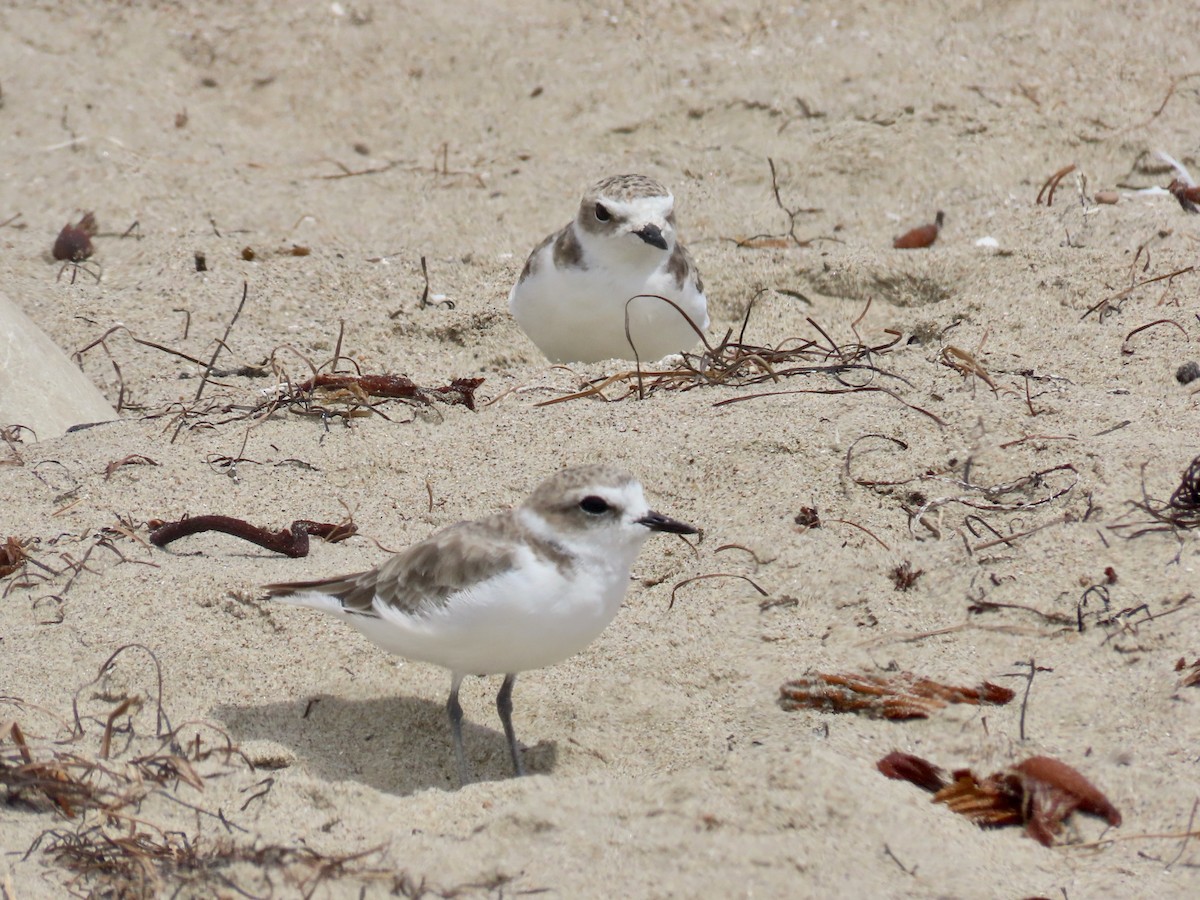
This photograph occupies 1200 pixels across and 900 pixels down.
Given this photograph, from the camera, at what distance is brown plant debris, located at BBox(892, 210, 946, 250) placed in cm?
738

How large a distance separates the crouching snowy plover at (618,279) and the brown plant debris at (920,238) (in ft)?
4.80

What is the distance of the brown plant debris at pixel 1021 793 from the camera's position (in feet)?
11.2

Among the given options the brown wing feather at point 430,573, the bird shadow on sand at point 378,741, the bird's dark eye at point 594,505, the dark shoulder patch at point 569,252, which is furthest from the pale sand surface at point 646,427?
the bird's dark eye at point 594,505

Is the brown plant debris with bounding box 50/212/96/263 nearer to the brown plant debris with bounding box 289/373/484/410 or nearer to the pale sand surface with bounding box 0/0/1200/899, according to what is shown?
the pale sand surface with bounding box 0/0/1200/899

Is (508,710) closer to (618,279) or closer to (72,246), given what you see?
(618,279)

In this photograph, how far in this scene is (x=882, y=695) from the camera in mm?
3840

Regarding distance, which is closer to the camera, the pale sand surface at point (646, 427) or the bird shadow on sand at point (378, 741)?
the pale sand surface at point (646, 427)

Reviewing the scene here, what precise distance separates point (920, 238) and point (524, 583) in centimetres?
436

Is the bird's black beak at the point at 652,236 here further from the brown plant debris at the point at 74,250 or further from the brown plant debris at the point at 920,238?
the brown plant debris at the point at 74,250

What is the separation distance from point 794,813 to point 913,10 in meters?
7.50

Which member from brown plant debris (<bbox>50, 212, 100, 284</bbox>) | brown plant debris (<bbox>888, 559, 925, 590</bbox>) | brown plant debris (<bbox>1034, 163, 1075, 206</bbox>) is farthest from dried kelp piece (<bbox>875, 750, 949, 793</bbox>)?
brown plant debris (<bbox>50, 212, 100, 284</bbox>)

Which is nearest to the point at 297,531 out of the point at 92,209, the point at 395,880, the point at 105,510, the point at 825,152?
the point at 105,510

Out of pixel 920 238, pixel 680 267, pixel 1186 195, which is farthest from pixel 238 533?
pixel 1186 195

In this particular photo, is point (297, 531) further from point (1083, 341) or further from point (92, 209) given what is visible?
point (92, 209)
